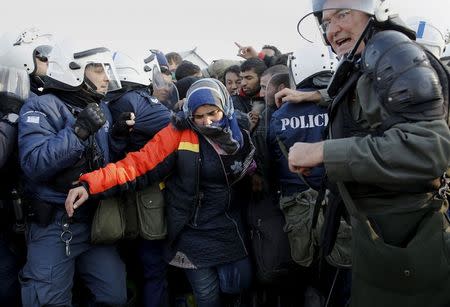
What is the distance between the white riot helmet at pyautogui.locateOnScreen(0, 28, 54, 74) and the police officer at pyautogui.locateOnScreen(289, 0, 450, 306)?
271 centimetres

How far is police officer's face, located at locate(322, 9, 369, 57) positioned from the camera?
1694 millimetres

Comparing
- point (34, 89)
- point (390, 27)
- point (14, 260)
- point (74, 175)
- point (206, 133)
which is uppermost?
point (390, 27)

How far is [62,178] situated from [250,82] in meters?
2.89

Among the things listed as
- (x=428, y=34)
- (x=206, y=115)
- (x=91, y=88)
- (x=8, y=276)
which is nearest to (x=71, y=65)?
(x=91, y=88)

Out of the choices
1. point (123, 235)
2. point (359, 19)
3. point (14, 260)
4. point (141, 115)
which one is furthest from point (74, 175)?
point (359, 19)

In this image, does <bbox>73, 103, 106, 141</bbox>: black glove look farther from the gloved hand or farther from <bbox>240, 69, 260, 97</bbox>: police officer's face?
<bbox>240, 69, 260, 97</bbox>: police officer's face

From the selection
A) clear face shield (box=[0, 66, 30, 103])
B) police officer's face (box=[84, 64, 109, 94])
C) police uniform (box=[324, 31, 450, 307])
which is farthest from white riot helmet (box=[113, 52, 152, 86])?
police uniform (box=[324, 31, 450, 307])

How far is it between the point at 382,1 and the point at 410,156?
750mm

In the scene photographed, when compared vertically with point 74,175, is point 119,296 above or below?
below

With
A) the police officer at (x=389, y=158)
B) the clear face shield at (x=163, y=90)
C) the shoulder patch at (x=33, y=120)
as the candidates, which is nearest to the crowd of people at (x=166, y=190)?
the shoulder patch at (x=33, y=120)

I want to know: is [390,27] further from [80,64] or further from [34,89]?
[34,89]

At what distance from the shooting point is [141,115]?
3.18 metres

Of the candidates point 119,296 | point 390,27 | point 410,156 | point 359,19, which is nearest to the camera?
point 410,156

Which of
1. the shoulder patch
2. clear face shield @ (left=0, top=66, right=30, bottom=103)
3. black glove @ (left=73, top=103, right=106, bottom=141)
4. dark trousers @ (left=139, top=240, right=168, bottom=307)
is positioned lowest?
dark trousers @ (left=139, top=240, right=168, bottom=307)
